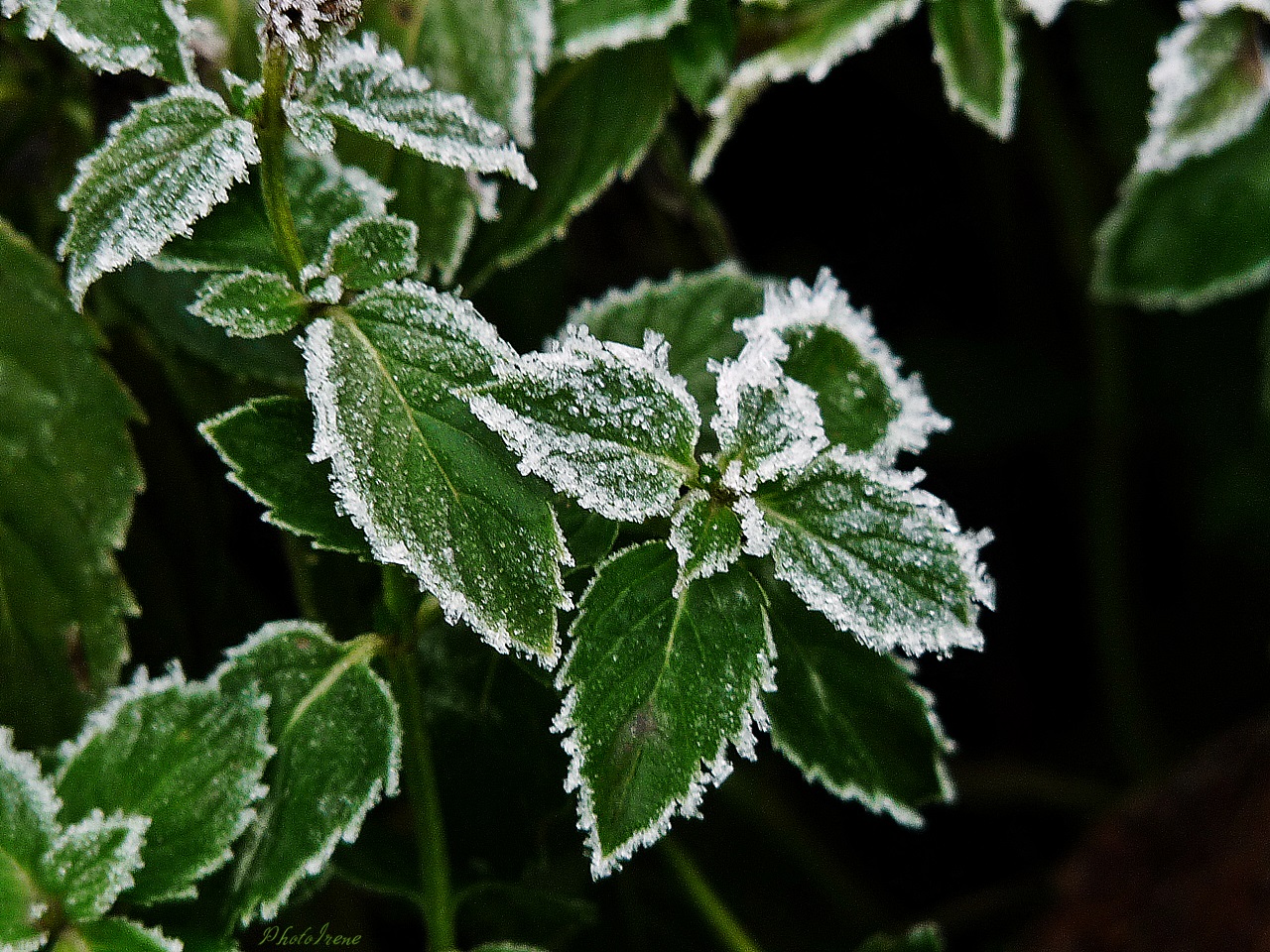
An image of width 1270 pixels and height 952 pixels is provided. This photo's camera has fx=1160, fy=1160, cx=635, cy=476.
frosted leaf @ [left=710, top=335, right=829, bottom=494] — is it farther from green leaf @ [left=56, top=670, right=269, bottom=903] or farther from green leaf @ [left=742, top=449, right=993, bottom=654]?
green leaf @ [left=56, top=670, right=269, bottom=903]

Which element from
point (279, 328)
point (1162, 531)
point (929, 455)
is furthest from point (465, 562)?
point (1162, 531)

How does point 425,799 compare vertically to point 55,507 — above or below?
below

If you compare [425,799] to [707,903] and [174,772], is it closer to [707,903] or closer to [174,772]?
[174,772]

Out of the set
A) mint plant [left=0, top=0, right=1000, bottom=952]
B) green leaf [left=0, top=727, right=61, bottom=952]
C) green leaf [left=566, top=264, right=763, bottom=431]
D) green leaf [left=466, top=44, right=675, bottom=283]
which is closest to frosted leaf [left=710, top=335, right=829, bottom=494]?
mint plant [left=0, top=0, right=1000, bottom=952]

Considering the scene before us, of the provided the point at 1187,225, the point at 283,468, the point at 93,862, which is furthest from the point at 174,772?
the point at 1187,225

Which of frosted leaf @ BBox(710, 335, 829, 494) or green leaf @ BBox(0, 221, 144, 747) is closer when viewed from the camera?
frosted leaf @ BBox(710, 335, 829, 494)

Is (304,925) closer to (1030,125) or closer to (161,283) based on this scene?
(161,283)

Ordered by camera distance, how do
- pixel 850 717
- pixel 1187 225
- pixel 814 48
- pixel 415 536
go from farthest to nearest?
pixel 1187 225 < pixel 814 48 < pixel 850 717 < pixel 415 536
